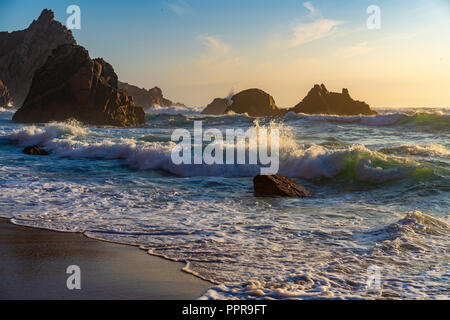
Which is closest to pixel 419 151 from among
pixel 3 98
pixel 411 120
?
pixel 411 120

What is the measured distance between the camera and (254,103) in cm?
7738

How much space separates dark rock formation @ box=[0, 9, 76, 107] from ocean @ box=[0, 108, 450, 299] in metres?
110

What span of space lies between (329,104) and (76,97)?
38066 millimetres

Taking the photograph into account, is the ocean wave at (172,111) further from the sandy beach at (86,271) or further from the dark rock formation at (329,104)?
the sandy beach at (86,271)

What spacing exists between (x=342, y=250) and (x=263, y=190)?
→ 363cm

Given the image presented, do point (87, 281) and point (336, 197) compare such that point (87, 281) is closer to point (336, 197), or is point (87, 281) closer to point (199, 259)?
point (199, 259)

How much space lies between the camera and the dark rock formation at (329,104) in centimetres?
6181

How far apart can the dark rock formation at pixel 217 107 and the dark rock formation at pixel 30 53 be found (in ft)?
137

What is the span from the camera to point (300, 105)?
62875mm

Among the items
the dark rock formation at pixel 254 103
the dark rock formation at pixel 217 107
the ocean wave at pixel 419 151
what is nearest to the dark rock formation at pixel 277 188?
the ocean wave at pixel 419 151

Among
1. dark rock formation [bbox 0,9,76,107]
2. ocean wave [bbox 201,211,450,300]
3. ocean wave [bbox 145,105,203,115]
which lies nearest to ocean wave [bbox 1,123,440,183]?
ocean wave [bbox 201,211,450,300]

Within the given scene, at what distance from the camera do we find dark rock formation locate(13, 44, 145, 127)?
1777 inches
